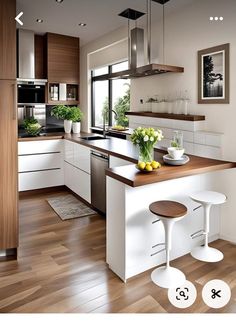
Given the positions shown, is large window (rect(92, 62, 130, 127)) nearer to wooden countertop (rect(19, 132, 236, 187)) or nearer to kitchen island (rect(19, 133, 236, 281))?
wooden countertop (rect(19, 132, 236, 187))

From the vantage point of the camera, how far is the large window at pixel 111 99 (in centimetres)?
501

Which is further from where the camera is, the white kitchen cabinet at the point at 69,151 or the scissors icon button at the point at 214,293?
the white kitchen cabinet at the point at 69,151

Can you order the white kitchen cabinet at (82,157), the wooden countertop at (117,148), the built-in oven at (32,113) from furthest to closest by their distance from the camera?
1. the built-in oven at (32,113)
2. the white kitchen cabinet at (82,157)
3. the wooden countertop at (117,148)

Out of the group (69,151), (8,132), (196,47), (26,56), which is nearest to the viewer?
(8,132)

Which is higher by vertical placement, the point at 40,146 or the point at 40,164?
the point at 40,146

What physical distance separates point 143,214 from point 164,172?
0.39 metres

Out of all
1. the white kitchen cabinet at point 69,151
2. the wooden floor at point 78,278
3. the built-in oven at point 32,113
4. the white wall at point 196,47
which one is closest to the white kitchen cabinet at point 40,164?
the white kitchen cabinet at point 69,151

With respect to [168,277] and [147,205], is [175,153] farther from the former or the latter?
[168,277]

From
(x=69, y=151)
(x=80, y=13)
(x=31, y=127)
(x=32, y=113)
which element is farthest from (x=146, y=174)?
(x=32, y=113)

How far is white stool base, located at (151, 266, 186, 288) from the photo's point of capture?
7.86 feet

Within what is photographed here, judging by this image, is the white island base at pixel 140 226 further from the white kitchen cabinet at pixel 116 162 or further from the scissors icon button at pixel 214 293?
the white kitchen cabinet at pixel 116 162

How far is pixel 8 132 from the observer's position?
2.74m

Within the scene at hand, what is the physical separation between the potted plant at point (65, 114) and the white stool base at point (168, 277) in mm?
3382

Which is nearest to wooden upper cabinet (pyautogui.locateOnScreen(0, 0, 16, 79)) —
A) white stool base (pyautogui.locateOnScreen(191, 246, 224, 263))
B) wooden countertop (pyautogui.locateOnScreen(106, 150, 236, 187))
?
wooden countertop (pyautogui.locateOnScreen(106, 150, 236, 187))
